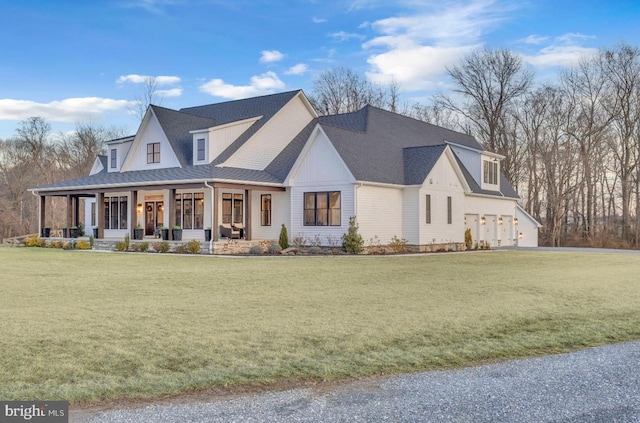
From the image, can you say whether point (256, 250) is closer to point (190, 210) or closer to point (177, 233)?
point (177, 233)

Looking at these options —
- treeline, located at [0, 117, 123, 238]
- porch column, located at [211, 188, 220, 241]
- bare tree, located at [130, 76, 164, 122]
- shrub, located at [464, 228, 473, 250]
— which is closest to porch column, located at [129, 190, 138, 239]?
porch column, located at [211, 188, 220, 241]

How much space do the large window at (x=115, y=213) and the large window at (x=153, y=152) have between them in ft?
9.59

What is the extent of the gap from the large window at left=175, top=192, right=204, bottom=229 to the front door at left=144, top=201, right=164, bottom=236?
6.39 feet

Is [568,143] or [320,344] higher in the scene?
[568,143]

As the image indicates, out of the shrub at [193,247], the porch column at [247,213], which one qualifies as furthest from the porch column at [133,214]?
the porch column at [247,213]

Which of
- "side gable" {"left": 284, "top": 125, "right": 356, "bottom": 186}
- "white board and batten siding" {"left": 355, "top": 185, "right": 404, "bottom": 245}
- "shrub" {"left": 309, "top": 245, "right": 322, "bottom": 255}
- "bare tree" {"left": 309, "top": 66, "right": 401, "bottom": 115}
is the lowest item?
"shrub" {"left": 309, "top": 245, "right": 322, "bottom": 255}

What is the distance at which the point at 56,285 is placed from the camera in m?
12.4

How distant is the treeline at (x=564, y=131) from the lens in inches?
1597

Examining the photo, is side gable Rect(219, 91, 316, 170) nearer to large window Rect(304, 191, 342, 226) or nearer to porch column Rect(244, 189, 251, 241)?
porch column Rect(244, 189, 251, 241)

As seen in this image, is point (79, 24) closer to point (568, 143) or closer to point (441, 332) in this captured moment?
point (441, 332)

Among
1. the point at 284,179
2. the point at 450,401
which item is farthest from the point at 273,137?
the point at 450,401

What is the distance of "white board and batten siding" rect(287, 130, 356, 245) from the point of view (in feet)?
78.2

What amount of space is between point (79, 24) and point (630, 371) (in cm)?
2420

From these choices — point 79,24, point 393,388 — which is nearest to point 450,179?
point 79,24
